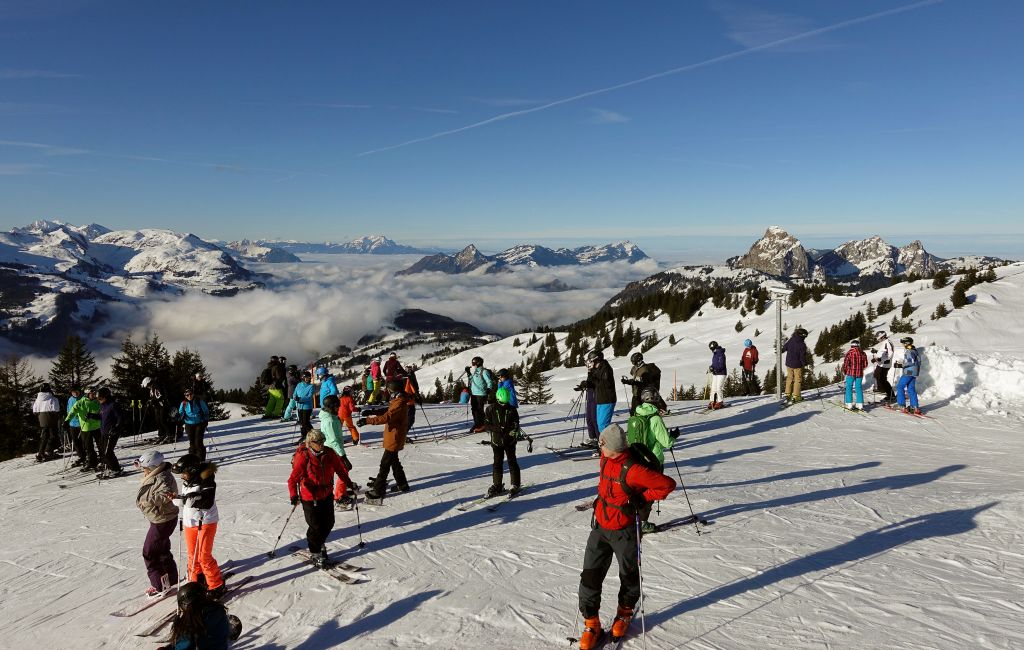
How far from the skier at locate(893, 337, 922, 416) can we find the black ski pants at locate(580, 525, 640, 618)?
15.2m

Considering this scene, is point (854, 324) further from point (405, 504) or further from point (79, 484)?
point (79, 484)

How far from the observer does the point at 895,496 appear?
9758 millimetres

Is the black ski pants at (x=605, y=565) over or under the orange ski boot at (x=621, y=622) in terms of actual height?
over

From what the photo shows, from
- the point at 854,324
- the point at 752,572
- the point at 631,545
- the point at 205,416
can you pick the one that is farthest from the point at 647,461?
the point at 854,324

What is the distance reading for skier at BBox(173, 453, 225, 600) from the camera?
21.2ft

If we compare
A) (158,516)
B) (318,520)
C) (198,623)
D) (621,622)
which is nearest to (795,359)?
(621,622)

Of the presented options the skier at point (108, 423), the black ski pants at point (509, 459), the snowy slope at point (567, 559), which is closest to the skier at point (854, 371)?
the snowy slope at point (567, 559)

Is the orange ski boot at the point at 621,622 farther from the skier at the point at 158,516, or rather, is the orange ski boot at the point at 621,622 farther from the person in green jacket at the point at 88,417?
the person in green jacket at the point at 88,417

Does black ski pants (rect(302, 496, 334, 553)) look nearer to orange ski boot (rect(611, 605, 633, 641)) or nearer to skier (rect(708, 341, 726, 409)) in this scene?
orange ski boot (rect(611, 605, 633, 641))

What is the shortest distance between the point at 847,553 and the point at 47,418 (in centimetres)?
2000

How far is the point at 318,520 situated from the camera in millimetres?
7227

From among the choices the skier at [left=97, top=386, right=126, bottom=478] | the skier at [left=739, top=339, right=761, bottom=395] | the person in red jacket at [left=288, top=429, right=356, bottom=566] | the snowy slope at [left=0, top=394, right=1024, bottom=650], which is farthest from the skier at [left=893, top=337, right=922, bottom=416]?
the skier at [left=97, top=386, right=126, bottom=478]

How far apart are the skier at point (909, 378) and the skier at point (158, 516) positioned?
Result: 18.6 meters

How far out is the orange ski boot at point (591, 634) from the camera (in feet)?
17.0
